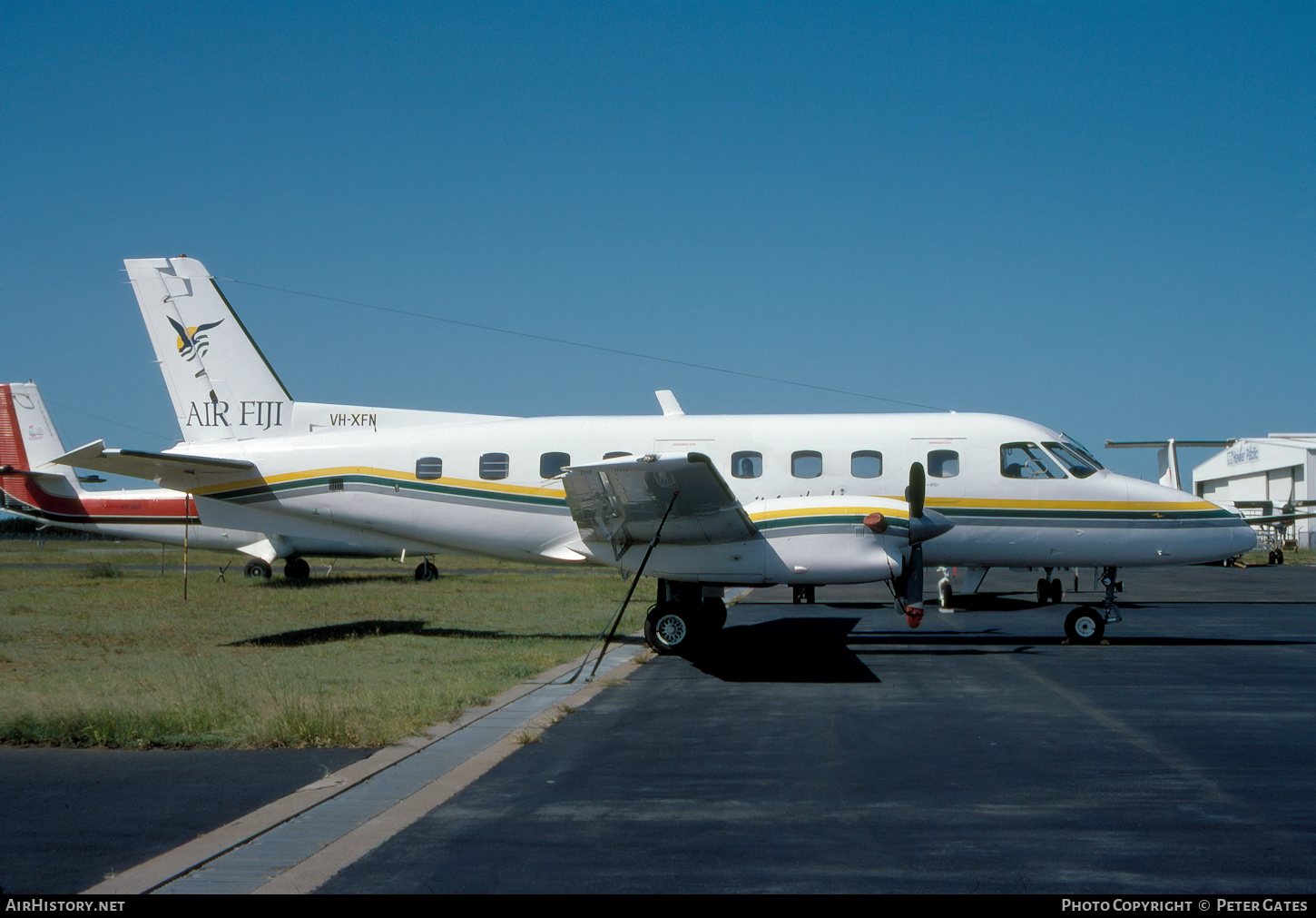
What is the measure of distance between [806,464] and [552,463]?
12.4 ft

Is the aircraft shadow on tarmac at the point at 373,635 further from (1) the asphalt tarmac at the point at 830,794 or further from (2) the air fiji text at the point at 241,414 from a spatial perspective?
(1) the asphalt tarmac at the point at 830,794

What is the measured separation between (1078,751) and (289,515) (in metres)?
12.2

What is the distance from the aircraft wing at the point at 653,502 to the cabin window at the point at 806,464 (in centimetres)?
218

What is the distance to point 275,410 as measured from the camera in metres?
16.9

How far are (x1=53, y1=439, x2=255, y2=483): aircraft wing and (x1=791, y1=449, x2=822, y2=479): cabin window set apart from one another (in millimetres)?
8337

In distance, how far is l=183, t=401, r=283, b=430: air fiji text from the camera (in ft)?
55.2

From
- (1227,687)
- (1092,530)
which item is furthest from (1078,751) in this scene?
(1092,530)

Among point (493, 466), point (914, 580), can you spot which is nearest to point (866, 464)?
point (914, 580)

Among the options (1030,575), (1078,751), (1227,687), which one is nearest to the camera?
(1078,751)

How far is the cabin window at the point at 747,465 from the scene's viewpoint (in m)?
15.0

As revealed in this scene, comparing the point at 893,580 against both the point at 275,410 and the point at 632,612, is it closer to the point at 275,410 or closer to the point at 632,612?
the point at 632,612

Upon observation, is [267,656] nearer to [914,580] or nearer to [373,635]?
[373,635]

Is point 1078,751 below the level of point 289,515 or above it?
below


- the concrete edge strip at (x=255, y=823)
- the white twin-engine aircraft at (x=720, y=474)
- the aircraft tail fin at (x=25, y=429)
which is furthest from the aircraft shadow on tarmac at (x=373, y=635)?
the aircraft tail fin at (x=25, y=429)
